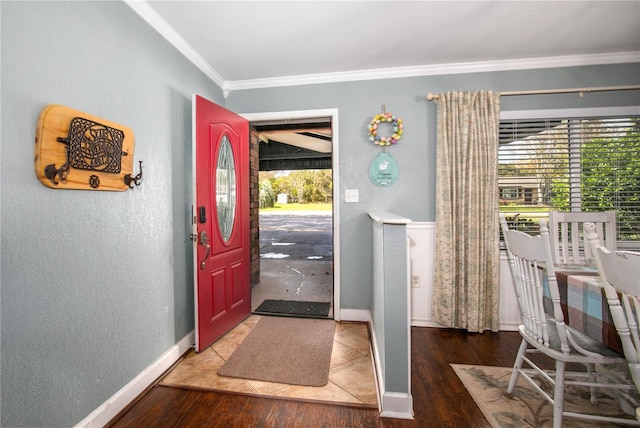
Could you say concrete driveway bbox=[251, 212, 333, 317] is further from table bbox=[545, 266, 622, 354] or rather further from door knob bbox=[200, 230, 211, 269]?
table bbox=[545, 266, 622, 354]

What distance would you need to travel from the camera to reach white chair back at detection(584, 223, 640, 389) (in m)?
0.86

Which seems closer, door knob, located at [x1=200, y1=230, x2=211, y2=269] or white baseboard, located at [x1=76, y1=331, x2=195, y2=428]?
white baseboard, located at [x1=76, y1=331, x2=195, y2=428]

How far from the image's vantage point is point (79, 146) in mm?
1267

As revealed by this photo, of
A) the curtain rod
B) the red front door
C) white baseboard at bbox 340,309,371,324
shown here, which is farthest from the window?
the red front door

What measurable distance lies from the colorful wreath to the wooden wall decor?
6.61 ft

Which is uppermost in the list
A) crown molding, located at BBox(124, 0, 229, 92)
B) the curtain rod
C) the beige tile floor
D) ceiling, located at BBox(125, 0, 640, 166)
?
ceiling, located at BBox(125, 0, 640, 166)

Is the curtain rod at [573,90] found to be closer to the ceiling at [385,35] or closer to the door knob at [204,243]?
the ceiling at [385,35]

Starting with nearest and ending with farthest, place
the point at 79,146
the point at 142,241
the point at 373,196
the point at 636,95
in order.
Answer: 1. the point at 79,146
2. the point at 142,241
3. the point at 636,95
4. the point at 373,196

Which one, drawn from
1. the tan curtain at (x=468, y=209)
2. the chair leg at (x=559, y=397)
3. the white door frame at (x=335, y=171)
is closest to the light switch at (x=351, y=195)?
the white door frame at (x=335, y=171)

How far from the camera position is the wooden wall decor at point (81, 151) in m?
1.14

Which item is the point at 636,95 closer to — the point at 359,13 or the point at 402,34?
the point at 402,34

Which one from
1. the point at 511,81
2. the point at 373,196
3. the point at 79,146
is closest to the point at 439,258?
the point at 373,196

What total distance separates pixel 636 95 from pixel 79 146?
4285 mm

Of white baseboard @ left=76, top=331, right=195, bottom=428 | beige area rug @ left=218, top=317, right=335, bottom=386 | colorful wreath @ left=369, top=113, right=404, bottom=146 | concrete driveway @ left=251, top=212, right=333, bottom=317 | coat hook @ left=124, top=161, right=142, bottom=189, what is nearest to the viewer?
white baseboard @ left=76, top=331, right=195, bottom=428
